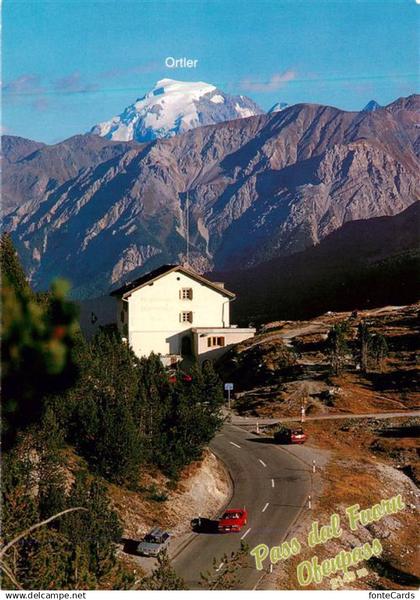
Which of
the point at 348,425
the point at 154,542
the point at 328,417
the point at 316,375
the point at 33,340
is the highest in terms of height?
the point at 33,340

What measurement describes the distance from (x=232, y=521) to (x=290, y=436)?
56.7 feet

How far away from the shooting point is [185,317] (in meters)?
74.4

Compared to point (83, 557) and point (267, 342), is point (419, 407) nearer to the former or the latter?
point (267, 342)

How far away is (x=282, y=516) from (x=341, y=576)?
659cm

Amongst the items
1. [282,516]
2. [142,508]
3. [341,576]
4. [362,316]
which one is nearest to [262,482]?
[282,516]

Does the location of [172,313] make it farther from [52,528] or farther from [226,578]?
[52,528]

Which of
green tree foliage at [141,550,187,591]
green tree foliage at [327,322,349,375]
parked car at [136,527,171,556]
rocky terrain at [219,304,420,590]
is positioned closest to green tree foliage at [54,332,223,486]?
parked car at [136,527,171,556]

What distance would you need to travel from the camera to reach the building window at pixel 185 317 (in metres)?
74.1

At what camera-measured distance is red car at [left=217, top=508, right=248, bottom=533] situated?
31.7m

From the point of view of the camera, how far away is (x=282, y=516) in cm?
3412

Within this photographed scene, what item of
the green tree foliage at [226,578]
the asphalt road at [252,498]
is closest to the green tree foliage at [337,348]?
the asphalt road at [252,498]

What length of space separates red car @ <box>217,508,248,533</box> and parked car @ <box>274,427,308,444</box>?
15822mm

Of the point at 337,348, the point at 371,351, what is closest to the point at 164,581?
the point at 337,348

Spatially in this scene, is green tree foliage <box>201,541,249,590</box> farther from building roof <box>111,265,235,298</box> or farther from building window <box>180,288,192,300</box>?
building window <box>180,288,192,300</box>
